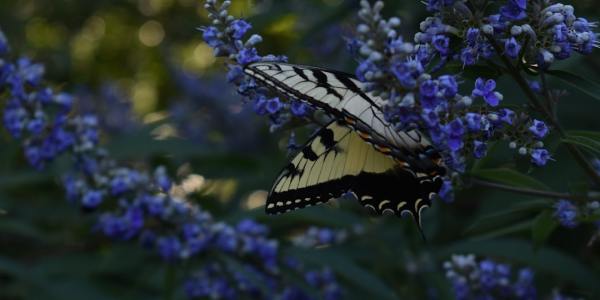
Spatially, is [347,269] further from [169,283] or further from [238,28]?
[238,28]

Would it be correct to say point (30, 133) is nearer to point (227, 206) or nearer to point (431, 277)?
point (227, 206)

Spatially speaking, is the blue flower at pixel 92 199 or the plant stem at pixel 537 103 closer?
the plant stem at pixel 537 103

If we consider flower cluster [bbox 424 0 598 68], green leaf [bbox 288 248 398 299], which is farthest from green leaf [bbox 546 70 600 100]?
green leaf [bbox 288 248 398 299]

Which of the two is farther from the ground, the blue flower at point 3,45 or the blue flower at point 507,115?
the blue flower at point 3,45

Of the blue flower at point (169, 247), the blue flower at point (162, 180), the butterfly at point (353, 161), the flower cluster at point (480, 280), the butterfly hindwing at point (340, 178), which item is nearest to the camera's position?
the butterfly at point (353, 161)

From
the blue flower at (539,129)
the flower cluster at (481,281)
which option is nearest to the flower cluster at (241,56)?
the blue flower at (539,129)

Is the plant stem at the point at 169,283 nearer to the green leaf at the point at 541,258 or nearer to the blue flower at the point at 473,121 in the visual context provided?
the green leaf at the point at 541,258

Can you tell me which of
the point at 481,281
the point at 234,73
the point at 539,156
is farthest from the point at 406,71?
the point at 481,281
